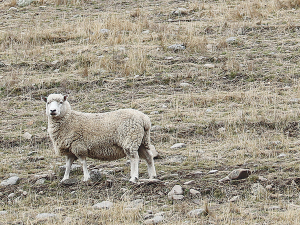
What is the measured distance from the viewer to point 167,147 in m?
9.88

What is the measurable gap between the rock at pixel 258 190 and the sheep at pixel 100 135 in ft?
5.80

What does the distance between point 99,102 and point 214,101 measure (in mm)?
2580

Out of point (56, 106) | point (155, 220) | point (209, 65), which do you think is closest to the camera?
point (155, 220)

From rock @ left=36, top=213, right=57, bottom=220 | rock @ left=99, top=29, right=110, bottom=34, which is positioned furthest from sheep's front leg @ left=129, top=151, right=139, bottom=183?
rock @ left=99, top=29, right=110, bottom=34

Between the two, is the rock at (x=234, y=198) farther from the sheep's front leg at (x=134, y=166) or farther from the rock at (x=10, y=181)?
the rock at (x=10, y=181)

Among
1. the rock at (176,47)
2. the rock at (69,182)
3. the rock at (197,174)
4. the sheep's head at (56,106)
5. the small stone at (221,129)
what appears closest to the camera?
the rock at (197,174)

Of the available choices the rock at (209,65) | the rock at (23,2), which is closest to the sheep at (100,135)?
the rock at (209,65)

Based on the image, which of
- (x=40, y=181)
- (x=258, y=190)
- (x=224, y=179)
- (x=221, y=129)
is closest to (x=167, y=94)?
(x=221, y=129)

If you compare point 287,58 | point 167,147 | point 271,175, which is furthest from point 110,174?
point 287,58

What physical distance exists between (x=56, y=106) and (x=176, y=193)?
2422 mm

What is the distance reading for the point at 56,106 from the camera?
845 cm

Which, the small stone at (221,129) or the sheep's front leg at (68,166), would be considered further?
the small stone at (221,129)

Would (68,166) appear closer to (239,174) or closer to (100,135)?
(100,135)

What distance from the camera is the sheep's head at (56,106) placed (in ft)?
27.6
